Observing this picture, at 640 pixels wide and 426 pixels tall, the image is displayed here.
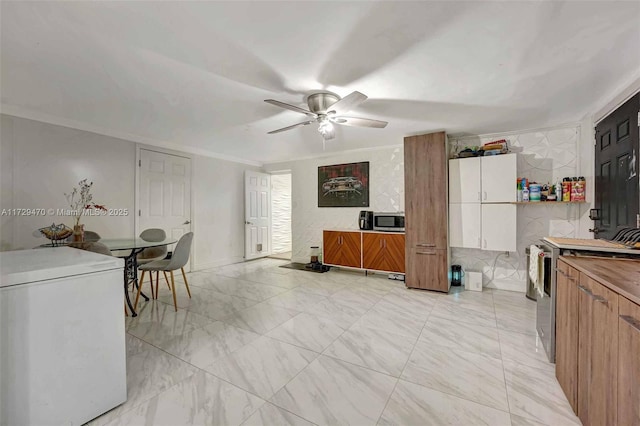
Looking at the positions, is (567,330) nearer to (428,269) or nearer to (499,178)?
(428,269)

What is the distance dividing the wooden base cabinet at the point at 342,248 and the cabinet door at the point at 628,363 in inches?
138

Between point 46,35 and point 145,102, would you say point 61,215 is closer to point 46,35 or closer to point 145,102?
point 145,102

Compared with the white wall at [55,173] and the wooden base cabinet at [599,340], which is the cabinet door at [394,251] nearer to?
the wooden base cabinet at [599,340]

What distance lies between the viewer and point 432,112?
291cm

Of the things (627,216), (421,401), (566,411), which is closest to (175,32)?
(421,401)

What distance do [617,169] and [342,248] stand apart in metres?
3.45

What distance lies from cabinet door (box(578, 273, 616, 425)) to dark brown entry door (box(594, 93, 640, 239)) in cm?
161

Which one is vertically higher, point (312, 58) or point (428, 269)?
point (312, 58)

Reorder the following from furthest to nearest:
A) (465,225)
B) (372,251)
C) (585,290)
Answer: (372,251), (465,225), (585,290)

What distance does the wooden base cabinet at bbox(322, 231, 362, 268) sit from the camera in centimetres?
444

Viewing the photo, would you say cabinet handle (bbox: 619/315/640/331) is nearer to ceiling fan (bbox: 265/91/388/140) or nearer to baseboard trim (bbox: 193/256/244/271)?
ceiling fan (bbox: 265/91/388/140)

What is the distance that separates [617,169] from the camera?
2428 millimetres

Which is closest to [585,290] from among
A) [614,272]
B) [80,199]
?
[614,272]

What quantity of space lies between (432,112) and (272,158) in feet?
11.7
